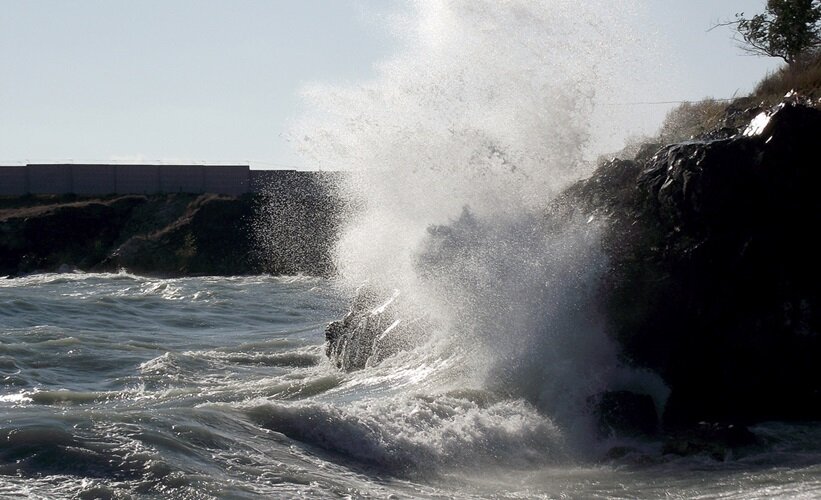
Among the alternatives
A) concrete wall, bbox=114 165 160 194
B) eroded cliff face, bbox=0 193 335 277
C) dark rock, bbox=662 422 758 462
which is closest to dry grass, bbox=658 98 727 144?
dark rock, bbox=662 422 758 462

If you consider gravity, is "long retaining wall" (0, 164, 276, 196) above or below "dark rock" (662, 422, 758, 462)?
above

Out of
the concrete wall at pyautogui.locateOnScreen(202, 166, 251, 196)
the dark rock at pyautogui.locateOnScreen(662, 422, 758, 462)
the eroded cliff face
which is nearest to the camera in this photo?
the dark rock at pyautogui.locateOnScreen(662, 422, 758, 462)

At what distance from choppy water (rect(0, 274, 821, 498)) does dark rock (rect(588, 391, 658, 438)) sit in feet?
1.32

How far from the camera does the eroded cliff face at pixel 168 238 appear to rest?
4575 centimetres

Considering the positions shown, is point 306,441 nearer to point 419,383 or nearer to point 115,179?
point 419,383

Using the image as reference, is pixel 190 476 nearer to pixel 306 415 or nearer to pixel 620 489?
pixel 306 415

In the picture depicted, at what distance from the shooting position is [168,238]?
4834cm

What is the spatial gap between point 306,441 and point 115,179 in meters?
49.9

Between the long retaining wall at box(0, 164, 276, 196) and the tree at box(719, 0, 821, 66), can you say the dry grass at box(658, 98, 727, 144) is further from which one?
the long retaining wall at box(0, 164, 276, 196)

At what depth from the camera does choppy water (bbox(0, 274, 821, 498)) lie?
9031 millimetres

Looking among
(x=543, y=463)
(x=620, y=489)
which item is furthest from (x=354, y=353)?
(x=620, y=489)

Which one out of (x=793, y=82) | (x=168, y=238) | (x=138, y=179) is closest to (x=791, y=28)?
(x=793, y=82)

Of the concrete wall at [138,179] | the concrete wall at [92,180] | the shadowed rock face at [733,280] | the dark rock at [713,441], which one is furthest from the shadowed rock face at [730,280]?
the concrete wall at [92,180]

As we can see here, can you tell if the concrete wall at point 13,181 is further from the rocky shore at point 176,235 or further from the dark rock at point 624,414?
the dark rock at point 624,414
